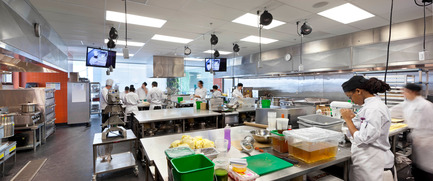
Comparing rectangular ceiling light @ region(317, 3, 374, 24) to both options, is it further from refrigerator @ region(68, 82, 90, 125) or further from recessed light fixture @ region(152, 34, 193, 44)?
refrigerator @ region(68, 82, 90, 125)

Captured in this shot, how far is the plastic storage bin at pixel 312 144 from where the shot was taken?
1573 mm

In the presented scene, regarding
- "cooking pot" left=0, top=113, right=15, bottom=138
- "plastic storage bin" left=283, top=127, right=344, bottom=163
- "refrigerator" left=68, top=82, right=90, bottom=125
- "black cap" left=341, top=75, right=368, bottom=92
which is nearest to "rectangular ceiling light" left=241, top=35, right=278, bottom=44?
"black cap" left=341, top=75, right=368, bottom=92

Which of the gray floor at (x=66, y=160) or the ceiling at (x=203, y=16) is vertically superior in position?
the ceiling at (x=203, y=16)

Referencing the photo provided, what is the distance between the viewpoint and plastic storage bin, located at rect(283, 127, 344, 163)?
1.57 meters

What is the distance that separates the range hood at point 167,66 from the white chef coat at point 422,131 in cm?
847

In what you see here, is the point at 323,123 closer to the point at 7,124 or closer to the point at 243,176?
the point at 243,176

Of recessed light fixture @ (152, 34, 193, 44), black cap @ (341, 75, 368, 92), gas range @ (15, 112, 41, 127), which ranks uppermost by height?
recessed light fixture @ (152, 34, 193, 44)

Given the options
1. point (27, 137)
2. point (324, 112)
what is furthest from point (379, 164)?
point (27, 137)

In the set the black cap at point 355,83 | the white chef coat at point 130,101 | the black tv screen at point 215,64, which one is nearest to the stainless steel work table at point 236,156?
the black cap at point 355,83

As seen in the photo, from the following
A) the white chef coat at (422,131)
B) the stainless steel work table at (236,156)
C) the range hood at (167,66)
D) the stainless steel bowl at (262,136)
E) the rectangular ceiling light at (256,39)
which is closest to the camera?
the stainless steel work table at (236,156)

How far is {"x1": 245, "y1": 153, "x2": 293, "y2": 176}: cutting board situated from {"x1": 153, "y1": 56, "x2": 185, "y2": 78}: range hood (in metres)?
8.28

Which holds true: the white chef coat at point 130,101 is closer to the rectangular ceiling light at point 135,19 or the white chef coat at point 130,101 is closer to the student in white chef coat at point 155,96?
the student in white chef coat at point 155,96

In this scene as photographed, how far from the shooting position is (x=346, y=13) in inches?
157

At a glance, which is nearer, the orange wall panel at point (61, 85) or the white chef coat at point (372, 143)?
the white chef coat at point (372, 143)
